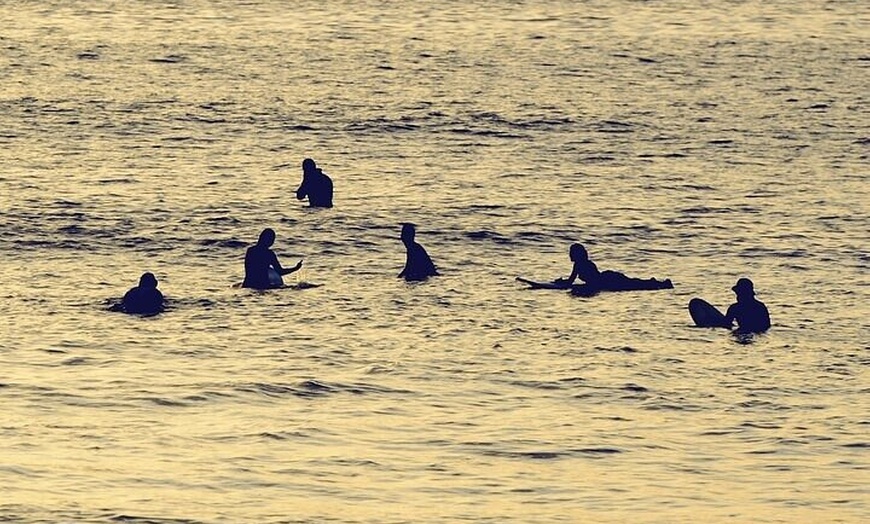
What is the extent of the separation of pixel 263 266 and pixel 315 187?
862 centimetres

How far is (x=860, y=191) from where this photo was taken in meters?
51.1

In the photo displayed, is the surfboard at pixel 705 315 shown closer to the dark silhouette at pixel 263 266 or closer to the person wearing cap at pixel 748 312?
the person wearing cap at pixel 748 312

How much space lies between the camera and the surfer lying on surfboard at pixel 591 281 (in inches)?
1524

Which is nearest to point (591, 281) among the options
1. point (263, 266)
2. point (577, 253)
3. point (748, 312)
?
point (577, 253)

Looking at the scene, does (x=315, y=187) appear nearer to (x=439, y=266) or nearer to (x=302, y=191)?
(x=302, y=191)

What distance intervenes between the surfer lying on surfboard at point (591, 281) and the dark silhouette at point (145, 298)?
6.53 m

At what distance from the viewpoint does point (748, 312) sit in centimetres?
3619

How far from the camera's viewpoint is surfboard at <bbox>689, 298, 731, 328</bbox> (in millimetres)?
36719

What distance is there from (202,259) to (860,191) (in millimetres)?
17149

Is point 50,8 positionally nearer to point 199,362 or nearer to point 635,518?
point 199,362

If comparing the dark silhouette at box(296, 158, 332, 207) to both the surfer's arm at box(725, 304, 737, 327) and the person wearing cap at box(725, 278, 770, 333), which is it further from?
the person wearing cap at box(725, 278, 770, 333)

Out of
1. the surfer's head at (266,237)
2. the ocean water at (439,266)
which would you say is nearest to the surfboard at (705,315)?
the ocean water at (439,266)

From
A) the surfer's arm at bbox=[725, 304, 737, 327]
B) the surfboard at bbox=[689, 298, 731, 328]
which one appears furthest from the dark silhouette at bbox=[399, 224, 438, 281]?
the surfer's arm at bbox=[725, 304, 737, 327]

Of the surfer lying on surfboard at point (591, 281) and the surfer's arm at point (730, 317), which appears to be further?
the surfer lying on surfboard at point (591, 281)
